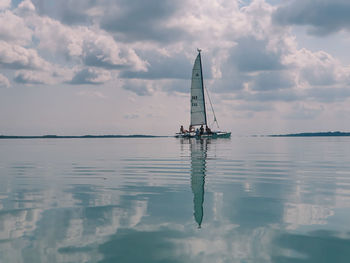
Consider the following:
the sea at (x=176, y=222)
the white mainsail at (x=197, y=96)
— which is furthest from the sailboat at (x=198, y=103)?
the sea at (x=176, y=222)

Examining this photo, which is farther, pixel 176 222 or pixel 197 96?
pixel 197 96

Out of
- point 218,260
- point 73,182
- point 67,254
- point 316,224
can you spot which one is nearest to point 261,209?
point 316,224

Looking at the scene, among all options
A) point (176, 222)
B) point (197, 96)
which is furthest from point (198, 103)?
point (176, 222)

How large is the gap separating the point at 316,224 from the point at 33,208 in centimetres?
1052

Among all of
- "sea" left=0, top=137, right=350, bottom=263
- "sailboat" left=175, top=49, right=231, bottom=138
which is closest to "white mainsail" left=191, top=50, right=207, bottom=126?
"sailboat" left=175, top=49, right=231, bottom=138

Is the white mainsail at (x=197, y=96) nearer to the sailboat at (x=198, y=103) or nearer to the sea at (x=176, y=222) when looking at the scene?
the sailboat at (x=198, y=103)

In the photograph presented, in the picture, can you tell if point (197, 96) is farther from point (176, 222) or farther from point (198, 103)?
point (176, 222)

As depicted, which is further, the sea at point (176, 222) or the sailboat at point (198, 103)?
the sailboat at point (198, 103)

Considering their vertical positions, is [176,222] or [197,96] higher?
[197,96]

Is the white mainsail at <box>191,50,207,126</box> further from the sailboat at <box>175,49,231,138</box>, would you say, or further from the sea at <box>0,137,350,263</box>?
the sea at <box>0,137,350,263</box>

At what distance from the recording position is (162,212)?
492 inches

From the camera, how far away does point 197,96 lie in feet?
375

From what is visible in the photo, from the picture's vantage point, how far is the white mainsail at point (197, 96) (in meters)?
113

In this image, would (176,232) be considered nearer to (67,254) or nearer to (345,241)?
(67,254)
